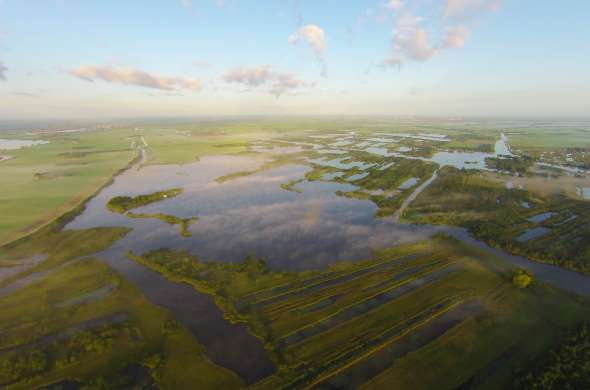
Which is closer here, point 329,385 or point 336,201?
point 329,385

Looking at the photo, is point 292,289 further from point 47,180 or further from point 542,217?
Answer: point 47,180

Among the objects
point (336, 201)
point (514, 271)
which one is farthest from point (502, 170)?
point (514, 271)

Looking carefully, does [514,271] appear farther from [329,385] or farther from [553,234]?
[329,385]

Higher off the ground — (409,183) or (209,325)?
(409,183)

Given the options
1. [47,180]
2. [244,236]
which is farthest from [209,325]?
[47,180]

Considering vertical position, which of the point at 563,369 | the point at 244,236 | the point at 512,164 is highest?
the point at 512,164

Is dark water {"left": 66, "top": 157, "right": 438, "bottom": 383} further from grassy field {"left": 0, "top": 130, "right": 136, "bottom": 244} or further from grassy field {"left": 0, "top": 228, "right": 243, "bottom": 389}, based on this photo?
grassy field {"left": 0, "top": 130, "right": 136, "bottom": 244}
